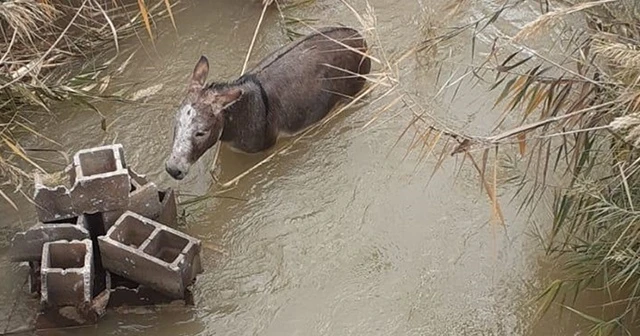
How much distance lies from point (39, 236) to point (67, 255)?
5.4 inches

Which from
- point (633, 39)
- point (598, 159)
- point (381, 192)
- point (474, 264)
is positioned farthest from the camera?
point (381, 192)

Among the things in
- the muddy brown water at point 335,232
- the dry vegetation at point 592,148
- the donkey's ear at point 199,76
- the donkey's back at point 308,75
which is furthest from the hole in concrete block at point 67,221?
the dry vegetation at point 592,148

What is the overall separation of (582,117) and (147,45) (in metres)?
2.55

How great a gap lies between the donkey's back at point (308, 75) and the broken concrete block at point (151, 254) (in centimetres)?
99

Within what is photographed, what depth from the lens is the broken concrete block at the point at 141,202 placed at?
4.01 metres

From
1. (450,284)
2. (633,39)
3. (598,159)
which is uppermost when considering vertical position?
(633,39)

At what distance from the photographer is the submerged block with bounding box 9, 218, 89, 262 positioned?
3855 mm

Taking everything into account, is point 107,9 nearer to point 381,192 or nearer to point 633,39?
point 381,192

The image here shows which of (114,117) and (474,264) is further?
(114,117)

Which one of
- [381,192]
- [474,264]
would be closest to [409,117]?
[381,192]

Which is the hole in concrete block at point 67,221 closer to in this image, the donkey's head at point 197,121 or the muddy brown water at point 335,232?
the muddy brown water at point 335,232

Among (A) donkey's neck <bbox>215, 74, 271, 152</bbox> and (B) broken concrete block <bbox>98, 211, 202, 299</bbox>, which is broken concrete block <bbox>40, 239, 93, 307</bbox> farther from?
(A) donkey's neck <bbox>215, 74, 271, 152</bbox>

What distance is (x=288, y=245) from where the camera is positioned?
4.23 meters

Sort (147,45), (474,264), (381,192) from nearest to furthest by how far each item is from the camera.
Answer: (474,264) → (381,192) → (147,45)
